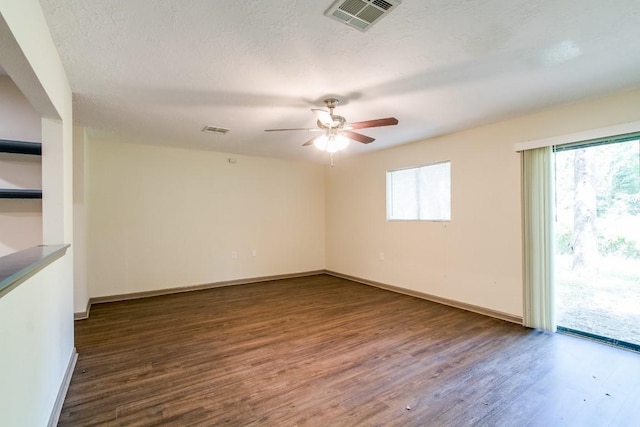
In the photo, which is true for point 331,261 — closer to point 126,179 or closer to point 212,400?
point 126,179

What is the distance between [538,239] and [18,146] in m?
5.28

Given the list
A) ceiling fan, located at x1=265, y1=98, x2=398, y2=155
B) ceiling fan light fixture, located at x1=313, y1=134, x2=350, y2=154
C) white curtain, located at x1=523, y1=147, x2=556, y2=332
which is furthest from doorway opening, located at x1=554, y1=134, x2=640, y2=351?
ceiling fan light fixture, located at x1=313, y1=134, x2=350, y2=154

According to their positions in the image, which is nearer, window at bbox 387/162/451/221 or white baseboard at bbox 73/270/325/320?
white baseboard at bbox 73/270/325/320

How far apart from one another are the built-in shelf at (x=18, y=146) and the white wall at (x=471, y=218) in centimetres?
456

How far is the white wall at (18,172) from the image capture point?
9.44 ft

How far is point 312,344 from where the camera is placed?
119 inches

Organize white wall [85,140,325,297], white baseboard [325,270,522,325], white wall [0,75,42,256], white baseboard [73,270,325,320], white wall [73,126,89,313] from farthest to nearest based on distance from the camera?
white wall [85,140,325,297] < white baseboard [73,270,325,320] < white wall [73,126,89,313] < white baseboard [325,270,522,325] < white wall [0,75,42,256]

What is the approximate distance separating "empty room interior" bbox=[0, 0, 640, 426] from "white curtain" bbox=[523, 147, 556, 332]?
0.02m

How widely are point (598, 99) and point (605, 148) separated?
0.50m

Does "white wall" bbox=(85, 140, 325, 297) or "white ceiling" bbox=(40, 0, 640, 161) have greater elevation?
"white ceiling" bbox=(40, 0, 640, 161)

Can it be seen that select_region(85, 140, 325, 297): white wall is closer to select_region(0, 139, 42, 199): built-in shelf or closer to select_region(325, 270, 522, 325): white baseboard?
select_region(325, 270, 522, 325): white baseboard

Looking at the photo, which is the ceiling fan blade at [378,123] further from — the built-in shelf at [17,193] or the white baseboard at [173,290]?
the white baseboard at [173,290]

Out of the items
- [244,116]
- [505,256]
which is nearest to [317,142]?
[244,116]

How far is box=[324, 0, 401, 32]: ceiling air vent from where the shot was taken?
1.65 m
